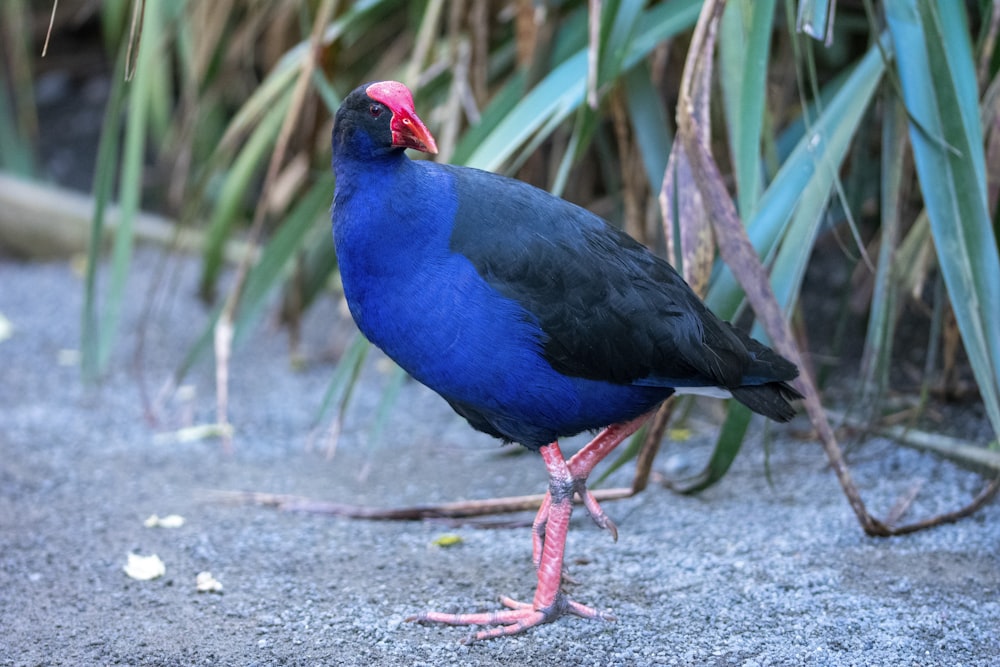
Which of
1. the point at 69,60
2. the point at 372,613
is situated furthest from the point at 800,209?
the point at 69,60

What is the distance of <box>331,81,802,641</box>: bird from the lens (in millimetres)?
1971

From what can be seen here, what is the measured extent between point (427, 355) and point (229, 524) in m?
0.96

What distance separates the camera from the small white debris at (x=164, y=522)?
263 cm

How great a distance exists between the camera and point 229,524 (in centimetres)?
265

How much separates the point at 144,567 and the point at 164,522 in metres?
0.29

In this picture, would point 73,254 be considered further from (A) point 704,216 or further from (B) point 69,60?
(A) point 704,216

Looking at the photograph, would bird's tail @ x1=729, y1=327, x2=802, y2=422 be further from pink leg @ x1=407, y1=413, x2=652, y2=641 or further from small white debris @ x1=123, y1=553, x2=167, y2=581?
small white debris @ x1=123, y1=553, x2=167, y2=581

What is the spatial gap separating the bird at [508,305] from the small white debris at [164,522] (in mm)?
810

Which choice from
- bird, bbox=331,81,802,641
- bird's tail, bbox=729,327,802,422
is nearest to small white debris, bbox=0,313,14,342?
bird, bbox=331,81,802,641

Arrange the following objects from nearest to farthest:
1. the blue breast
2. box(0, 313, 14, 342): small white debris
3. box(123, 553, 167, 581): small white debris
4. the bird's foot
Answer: the blue breast < the bird's foot < box(123, 553, 167, 581): small white debris < box(0, 313, 14, 342): small white debris

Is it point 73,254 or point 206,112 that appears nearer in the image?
point 206,112

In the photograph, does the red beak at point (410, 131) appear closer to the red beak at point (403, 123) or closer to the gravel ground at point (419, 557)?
the red beak at point (403, 123)

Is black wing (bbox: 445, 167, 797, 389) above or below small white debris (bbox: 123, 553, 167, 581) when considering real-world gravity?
above

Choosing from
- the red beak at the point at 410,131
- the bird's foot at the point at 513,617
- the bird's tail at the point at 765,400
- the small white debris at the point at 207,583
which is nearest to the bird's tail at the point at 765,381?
the bird's tail at the point at 765,400
